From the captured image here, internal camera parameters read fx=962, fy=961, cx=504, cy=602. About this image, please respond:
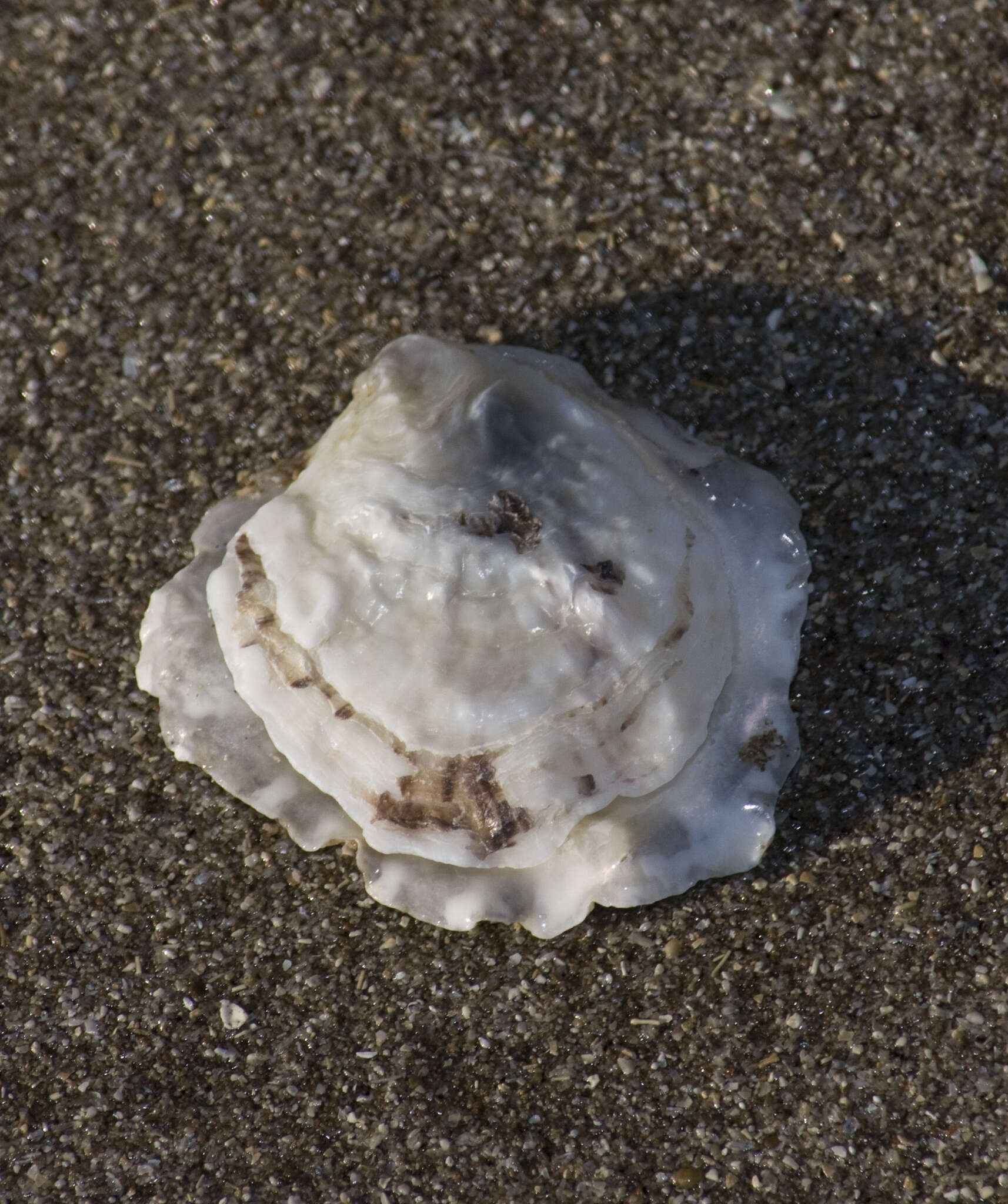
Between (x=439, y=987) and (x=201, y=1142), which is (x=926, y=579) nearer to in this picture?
(x=439, y=987)

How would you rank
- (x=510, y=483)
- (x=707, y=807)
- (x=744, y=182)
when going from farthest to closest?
(x=744, y=182) → (x=707, y=807) → (x=510, y=483)

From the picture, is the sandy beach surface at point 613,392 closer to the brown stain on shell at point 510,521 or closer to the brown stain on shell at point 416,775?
the brown stain on shell at point 416,775

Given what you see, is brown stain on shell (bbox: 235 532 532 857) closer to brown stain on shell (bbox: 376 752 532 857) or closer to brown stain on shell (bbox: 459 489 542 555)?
brown stain on shell (bbox: 376 752 532 857)

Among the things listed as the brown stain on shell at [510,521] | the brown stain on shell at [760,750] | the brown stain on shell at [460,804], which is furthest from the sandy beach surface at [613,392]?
the brown stain on shell at [510,521]

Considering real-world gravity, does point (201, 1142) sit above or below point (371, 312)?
below

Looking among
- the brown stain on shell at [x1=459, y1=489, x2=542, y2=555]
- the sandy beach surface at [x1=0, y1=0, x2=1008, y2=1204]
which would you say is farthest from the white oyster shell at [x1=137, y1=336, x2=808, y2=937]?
the sandy beach surface at [x1=0, y1=0, x2=1008, y2=1204]

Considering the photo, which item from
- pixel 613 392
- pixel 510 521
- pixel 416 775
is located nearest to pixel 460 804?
pixel 416 775

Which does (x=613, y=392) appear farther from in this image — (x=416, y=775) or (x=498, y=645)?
(x=416, y=775)

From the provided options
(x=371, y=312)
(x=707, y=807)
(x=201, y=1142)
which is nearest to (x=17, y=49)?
(x=371, y=312)
